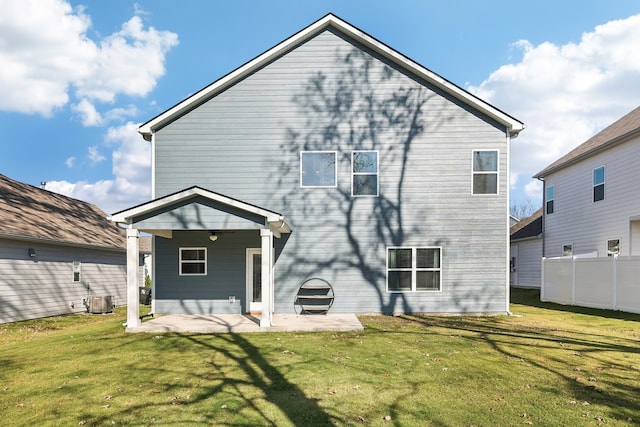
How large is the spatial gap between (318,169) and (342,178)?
2.68 ft

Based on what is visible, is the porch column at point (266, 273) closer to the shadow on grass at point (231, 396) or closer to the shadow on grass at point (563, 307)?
the shadow on grass at point (231, 396)

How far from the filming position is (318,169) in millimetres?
12008

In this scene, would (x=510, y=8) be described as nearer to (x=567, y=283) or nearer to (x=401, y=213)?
(x=401, y=213)

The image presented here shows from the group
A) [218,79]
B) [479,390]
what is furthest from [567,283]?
[218,79]

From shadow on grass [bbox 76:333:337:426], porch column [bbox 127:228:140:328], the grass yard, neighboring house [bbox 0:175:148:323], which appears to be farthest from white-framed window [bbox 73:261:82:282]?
shadow on grass [bbox 76:333:337:426]

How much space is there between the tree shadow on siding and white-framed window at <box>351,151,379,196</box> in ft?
0.48

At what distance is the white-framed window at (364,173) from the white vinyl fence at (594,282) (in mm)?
8359

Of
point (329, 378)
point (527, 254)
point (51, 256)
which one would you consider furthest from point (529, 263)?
point (51, 256)

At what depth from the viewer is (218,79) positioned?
11.8 meters

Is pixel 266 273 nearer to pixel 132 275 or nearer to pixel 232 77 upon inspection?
pixel 132 275

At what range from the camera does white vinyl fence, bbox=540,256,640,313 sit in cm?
1195

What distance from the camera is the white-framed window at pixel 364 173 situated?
473 inches

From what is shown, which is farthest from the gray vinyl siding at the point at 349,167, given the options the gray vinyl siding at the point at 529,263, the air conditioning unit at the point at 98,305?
the gray vinyl siding at the point at 529,263

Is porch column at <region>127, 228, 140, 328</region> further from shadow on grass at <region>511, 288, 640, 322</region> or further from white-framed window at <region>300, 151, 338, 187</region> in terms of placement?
shadow on grass at <region>511, 288, 640, 322</region>
